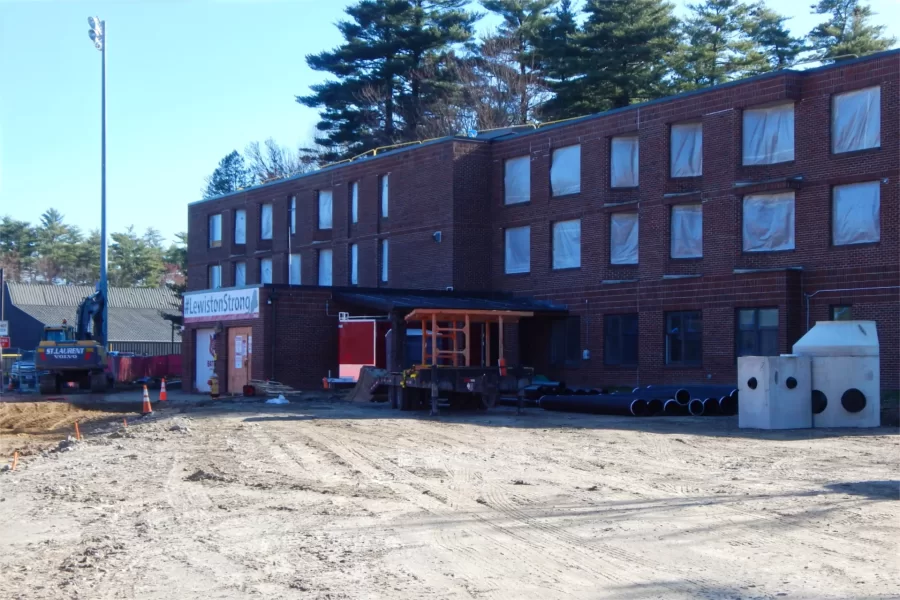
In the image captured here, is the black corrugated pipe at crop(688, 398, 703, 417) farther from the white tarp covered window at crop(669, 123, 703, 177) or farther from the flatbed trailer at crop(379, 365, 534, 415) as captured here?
the white tarp covered window at crop(669, 123, 703, 177)

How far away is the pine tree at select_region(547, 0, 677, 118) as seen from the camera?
58625mm

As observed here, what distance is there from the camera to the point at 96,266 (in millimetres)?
119438

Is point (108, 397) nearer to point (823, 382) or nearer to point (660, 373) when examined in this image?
point (660, 373)

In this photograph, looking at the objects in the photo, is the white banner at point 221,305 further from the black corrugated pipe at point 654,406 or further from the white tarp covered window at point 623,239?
the black corrugated pipe at point 654,406

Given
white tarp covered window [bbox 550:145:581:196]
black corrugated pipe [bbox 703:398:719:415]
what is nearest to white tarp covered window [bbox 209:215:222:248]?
white tarp covered window [bbox 550:145:581:196]

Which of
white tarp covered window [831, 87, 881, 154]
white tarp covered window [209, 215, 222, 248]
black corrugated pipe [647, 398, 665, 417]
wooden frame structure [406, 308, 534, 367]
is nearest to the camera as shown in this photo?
wooden frame structure [406, 308, 534, 367]

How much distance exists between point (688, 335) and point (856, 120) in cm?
912

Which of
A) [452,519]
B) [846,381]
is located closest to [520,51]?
[846,381]

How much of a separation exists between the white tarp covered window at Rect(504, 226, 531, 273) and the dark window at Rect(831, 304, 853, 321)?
1382cm

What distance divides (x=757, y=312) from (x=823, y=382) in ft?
36.9

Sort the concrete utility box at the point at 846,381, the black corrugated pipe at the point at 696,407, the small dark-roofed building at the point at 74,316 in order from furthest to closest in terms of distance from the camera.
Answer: the small dark-roofed building at the point at 74,316, the black corrugated pipe at the point at 696,407, the concrete utility box at the point at 846,381

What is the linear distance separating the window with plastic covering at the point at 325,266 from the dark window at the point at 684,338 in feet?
69.2

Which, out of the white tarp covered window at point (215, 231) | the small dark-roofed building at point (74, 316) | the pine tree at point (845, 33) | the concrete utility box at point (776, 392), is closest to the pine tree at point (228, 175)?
the small dark-roofed building at point (74, 316)

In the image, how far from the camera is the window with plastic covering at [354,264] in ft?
167
